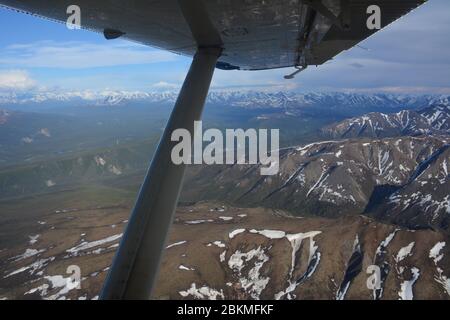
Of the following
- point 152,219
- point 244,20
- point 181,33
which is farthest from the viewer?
point 181,33

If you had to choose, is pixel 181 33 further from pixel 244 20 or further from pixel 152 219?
pixel 152 219

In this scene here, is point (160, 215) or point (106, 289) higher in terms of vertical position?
point (160, 215)

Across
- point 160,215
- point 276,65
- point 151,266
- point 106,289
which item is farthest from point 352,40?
point 106,289

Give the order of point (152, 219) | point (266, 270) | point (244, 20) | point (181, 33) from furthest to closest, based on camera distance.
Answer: point (266, 270), point (181, 33), point (244, 20), point (152, 219)

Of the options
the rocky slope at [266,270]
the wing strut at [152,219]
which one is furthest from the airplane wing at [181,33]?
the rocky slope at [266,270]

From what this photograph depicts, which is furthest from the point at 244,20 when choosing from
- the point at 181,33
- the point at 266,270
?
the point at 266,270
